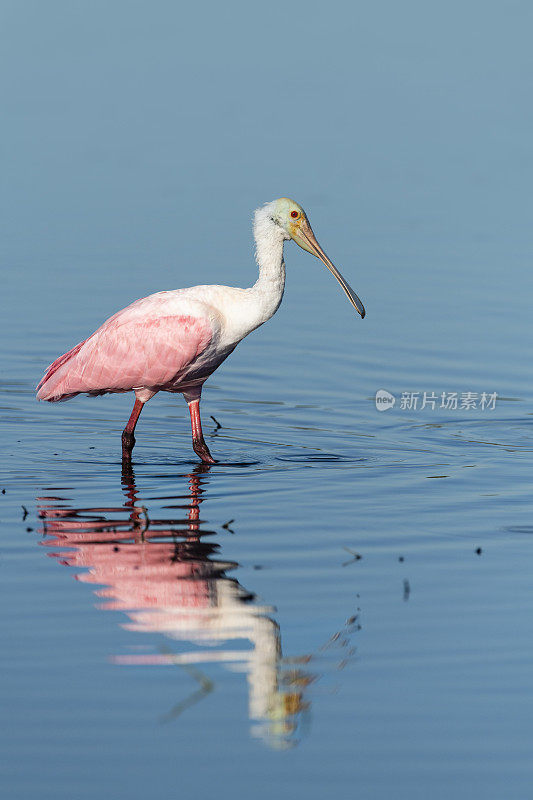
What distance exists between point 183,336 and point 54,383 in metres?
1.43

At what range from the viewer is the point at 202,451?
41.1 ft

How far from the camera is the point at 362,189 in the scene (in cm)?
2609

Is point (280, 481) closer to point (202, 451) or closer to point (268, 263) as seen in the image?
point (202, 451)

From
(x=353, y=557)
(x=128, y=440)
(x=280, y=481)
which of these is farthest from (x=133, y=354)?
→ (x=353, y=557)

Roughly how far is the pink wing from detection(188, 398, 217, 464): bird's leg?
1.24ft

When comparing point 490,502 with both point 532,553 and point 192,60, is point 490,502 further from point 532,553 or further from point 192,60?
point 192,60

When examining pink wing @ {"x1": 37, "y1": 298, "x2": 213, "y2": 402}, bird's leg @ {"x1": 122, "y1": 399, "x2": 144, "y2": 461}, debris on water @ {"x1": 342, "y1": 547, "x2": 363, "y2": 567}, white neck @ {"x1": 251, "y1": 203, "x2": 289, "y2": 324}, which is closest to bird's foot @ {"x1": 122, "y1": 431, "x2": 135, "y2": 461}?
bird's leg @ {"x1": 122, "y1": 399, "x2": 144, "y2": 461}

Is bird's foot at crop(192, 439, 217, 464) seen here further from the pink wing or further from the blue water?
the pink wing

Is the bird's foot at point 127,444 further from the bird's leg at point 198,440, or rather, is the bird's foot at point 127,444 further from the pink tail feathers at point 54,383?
the pink tail feathers at point 54,383

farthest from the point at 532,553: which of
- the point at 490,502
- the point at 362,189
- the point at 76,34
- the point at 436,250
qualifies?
the point at 76,34

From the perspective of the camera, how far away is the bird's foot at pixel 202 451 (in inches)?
490

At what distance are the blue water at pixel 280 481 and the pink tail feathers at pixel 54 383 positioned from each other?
44 centimetres

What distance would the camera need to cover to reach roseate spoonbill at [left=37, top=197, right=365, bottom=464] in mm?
12281

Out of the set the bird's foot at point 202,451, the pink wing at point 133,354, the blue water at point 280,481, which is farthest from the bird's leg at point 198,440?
the pink wing at point 133,354
